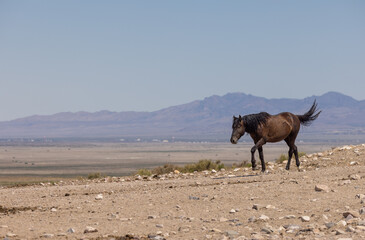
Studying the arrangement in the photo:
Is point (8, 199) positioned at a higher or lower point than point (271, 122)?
lower

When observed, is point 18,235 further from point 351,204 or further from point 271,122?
point 271,122

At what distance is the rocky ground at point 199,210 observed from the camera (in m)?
10.3

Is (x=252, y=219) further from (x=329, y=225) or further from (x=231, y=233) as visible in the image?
(x=329, y=225)

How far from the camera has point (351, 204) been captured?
11961 millimetres

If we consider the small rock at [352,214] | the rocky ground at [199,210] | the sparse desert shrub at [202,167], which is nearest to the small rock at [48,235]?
the rocky ground at [199,210]

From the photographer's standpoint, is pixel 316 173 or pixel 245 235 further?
pixel 316 173

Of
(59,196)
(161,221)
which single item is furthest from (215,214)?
(59,196)

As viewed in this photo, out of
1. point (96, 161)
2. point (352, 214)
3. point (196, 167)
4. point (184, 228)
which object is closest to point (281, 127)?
point (196, 167)

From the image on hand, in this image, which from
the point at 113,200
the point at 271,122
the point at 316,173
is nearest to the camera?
the point at 113,200

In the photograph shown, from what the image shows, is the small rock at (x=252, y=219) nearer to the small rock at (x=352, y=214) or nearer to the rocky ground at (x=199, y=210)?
the rocky ground at (x=199, y=210)

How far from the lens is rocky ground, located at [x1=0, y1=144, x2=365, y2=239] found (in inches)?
406

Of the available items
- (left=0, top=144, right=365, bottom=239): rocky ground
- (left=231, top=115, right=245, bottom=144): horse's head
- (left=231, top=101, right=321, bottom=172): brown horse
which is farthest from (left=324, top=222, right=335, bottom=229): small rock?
(left=231, top=115, right=245, bottom=144): horse's head

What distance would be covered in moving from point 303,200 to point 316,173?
5.46 m

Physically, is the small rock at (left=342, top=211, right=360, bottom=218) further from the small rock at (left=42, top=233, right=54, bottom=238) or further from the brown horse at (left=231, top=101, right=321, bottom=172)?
the brown horse at (left=231, top=101, right=321, bottom=172)
